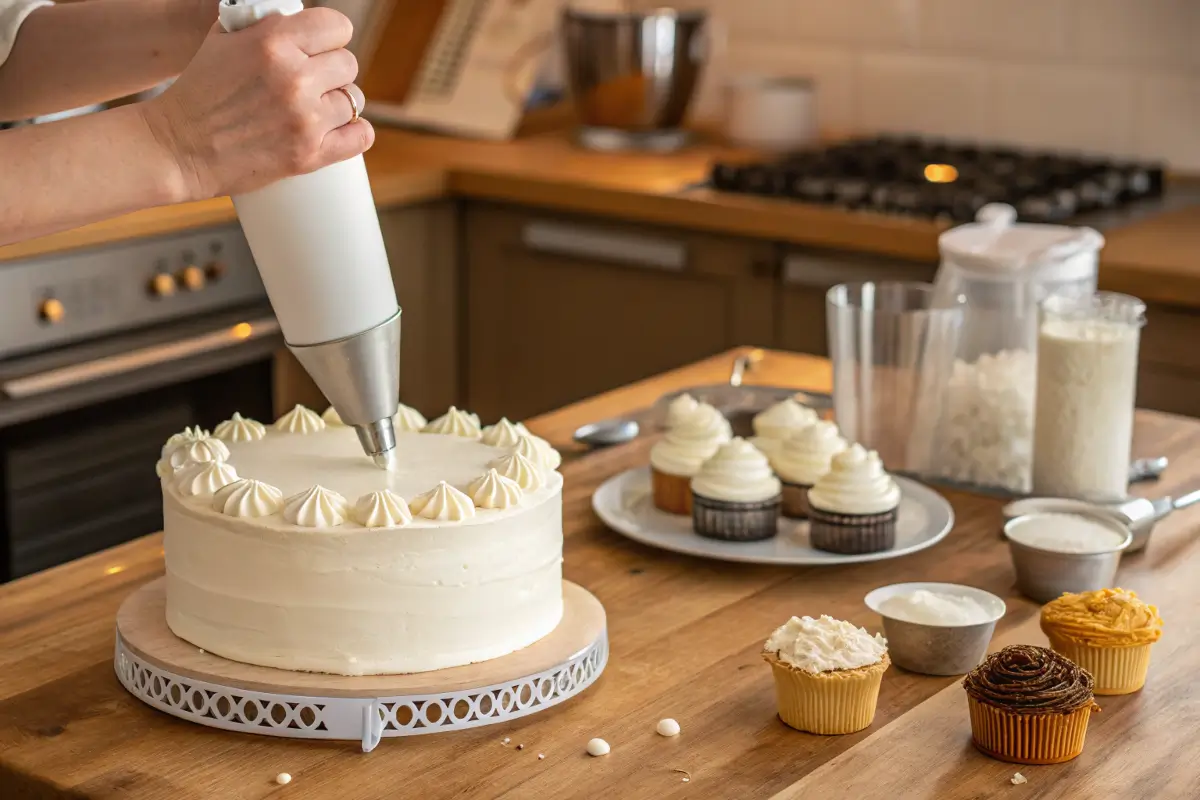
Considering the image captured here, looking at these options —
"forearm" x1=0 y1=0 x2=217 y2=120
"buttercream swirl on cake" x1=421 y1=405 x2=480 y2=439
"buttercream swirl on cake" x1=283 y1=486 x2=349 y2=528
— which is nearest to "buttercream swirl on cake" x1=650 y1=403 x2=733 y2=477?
"buttercream swirl on cake" x1=421 y1=405 x2=480 y2=439

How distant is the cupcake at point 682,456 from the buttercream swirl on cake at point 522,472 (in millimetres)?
304

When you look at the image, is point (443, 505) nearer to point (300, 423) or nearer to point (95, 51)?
point (300, 423)

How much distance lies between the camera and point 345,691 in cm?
116

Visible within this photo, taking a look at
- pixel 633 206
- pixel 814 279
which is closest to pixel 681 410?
pixel 814 279

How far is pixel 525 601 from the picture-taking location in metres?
1.25

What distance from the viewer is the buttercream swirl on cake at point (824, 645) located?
1155 millimetres

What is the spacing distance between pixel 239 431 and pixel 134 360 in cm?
136

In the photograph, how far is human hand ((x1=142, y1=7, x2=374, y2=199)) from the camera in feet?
3.73

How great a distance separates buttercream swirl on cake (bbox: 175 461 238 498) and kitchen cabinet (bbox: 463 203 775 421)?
1.66 meters

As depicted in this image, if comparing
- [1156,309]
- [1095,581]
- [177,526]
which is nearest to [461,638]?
[177,526]

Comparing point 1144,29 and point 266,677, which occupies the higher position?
point 1144,29

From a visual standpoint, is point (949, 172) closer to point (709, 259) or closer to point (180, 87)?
point (709, 259)

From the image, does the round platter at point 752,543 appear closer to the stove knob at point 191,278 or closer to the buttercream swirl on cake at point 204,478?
the buttercream swirl on cake at point 204,478

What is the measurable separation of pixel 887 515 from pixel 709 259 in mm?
1433
